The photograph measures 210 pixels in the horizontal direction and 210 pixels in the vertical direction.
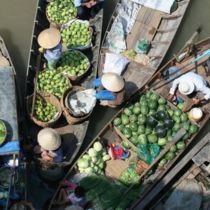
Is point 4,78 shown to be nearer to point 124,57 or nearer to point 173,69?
point 124,57

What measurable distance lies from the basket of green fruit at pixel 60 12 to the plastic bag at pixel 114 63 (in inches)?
55.1

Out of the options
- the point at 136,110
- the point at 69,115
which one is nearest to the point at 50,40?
the point at 69,115

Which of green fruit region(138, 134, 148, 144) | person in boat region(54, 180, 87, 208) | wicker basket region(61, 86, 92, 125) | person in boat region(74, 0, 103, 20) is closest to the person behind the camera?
person in boat region(54, 180, 87, 208)

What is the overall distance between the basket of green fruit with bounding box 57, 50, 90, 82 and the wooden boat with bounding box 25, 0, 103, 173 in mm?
255

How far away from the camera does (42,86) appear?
9766mm

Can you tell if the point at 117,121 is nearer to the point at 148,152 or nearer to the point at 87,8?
the point at 148,152

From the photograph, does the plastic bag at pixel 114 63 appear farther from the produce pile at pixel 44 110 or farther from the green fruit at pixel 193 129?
the green fruit at pixel 193 129

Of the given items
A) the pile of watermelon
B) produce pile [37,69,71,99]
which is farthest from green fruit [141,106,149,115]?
produce pile [37,69,71,99]

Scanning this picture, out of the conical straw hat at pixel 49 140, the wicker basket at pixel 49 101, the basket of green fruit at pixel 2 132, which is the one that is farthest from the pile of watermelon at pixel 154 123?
the basket of green fruit at pixel 2 132

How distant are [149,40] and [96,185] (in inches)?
165

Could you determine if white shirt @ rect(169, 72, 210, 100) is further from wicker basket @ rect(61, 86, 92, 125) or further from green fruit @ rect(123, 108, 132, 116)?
wicker basket @ rect(61, 86, 92, 125)

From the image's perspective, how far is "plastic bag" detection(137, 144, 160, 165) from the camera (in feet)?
30.8

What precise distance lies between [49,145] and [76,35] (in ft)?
10.9

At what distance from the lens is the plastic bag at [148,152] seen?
30.8 feet
